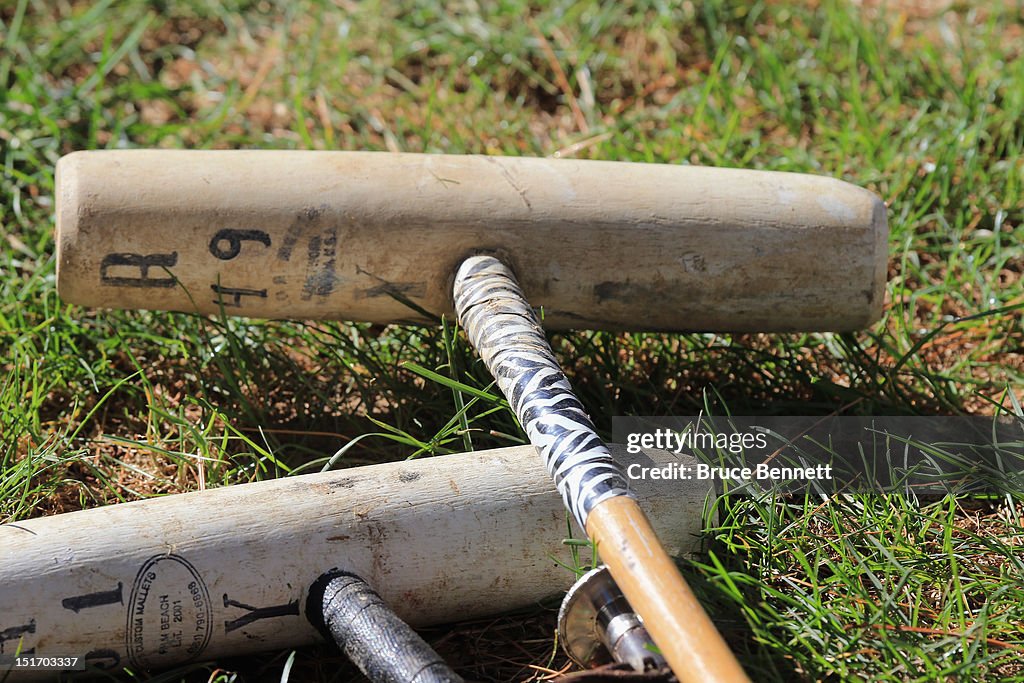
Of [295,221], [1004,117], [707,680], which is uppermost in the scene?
[295,221]

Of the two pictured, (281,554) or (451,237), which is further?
(451,237)

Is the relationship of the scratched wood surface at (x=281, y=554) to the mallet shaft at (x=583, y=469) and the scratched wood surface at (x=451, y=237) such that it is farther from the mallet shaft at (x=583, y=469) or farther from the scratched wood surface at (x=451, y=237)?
the scratched wood surface at (x=451, y=237)

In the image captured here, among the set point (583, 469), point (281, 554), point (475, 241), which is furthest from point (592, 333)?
point (281, 554)

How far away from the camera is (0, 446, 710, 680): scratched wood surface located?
2146mm

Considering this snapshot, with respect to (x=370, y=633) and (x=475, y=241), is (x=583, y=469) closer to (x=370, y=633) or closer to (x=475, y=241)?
(x=370, y=633)

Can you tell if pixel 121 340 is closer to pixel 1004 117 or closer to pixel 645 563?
pixel 645 563

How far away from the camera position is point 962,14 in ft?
15.2

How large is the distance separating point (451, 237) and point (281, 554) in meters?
0.97

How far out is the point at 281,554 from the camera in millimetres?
2246

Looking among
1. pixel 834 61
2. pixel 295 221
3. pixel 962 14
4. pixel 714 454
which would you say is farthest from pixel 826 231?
pixel 962 14

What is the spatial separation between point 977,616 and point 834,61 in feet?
8.47

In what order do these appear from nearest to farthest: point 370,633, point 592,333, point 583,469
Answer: point 370,633 → point 583,469 → point 592,333

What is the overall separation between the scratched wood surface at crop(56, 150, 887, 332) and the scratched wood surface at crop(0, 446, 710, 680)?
596mm

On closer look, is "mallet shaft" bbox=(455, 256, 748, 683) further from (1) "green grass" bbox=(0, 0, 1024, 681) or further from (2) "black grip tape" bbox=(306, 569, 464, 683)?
(2) "black grip tape" bbox=(306, 569, 464, 683)
